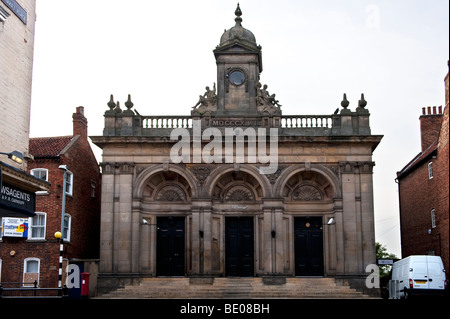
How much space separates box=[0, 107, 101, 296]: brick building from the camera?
3516 centimetres

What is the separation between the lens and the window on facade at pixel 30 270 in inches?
1378

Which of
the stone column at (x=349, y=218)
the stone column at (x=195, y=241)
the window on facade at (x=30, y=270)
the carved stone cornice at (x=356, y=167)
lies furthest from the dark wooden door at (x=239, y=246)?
the window on facade at (x=30, y=270)

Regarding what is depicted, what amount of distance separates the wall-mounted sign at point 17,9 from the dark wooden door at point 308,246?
20.1m

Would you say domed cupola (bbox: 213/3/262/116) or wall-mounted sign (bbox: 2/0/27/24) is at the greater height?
domed cupola (bbox: 213/3/262/116)

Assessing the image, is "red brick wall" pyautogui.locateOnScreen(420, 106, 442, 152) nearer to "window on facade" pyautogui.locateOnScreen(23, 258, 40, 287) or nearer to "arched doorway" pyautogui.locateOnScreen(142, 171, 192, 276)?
"arched doorway" pyautogui.locateOnScreen(142, 171, 192, 276)

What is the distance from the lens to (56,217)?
35.9 meters

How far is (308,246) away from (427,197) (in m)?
9.11

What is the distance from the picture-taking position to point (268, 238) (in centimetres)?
3384

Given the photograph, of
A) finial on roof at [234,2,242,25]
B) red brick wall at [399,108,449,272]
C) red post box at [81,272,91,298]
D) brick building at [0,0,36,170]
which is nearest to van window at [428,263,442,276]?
red brick wall at [399,108,449,272]

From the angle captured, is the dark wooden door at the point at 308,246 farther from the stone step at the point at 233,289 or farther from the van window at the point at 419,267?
the van window at the point at 419,267

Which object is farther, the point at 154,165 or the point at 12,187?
the point at 154,165

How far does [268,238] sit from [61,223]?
11.5 m
